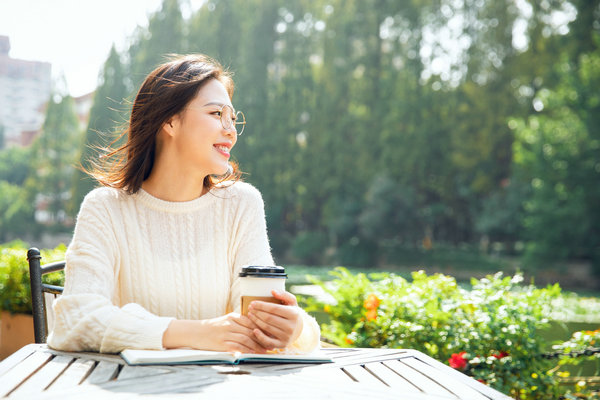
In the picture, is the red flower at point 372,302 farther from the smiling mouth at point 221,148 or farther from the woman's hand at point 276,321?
the woman's hand at point 276,321

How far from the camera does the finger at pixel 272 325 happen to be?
119 centimetres

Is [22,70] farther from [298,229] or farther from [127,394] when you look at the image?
[127,394]

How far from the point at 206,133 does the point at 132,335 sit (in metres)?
0.52

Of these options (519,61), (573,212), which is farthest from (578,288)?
(519,61)

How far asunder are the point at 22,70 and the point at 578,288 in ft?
139

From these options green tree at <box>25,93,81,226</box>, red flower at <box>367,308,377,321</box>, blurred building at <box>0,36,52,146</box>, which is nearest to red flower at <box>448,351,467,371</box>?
red flower at <box>367,308,377,321</box>

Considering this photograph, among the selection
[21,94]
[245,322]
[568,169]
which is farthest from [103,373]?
[21,94]

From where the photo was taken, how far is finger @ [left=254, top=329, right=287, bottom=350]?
1.19 metres

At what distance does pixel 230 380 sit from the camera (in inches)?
39.3

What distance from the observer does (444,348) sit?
2.79 m

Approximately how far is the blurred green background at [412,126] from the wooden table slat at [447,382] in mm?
17898

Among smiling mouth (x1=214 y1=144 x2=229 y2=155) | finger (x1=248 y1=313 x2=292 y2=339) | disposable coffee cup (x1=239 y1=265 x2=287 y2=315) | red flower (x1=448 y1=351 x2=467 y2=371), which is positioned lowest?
red flower (x1=448 y1=351 x2=467 y2=371)

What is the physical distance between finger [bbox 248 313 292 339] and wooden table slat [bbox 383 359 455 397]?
198 mm

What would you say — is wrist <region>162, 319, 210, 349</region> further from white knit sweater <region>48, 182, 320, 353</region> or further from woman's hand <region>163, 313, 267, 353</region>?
white knit sweater <region>48, 182, 320, 353</region>
